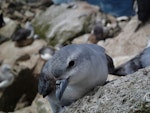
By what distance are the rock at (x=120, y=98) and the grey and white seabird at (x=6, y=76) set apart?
627 cm

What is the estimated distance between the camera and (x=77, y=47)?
3256 mm

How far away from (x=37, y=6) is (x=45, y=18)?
4.52 meters

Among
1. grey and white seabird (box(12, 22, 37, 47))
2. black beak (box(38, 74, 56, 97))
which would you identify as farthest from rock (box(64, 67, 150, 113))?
grey and white seabird (box(12, 22, 37, 47))

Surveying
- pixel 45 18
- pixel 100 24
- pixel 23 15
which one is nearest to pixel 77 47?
pixel 100 24

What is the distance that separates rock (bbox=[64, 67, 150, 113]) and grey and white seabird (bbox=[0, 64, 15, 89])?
627 centimetres

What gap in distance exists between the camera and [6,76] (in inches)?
395

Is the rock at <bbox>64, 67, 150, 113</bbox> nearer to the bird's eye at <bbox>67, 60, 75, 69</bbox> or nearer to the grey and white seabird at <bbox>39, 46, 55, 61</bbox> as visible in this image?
the bird's eye at <bbox>67, 60, 75, 69</bbox>

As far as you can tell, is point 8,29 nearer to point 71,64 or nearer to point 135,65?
point 135,65

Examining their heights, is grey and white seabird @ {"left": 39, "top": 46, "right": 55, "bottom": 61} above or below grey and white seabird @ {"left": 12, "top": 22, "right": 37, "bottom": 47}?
above

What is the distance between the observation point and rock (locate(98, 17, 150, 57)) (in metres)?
8.43

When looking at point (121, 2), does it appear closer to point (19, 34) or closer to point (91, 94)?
point (19, 34)

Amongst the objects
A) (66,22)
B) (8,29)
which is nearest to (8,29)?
(8,29)

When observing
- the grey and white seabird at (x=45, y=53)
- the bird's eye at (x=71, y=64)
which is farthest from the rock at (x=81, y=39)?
the bird's eye at (x=71, y=64)

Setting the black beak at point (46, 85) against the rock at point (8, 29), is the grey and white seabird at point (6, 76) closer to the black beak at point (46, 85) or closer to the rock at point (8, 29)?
the rock at point (8, 29)
